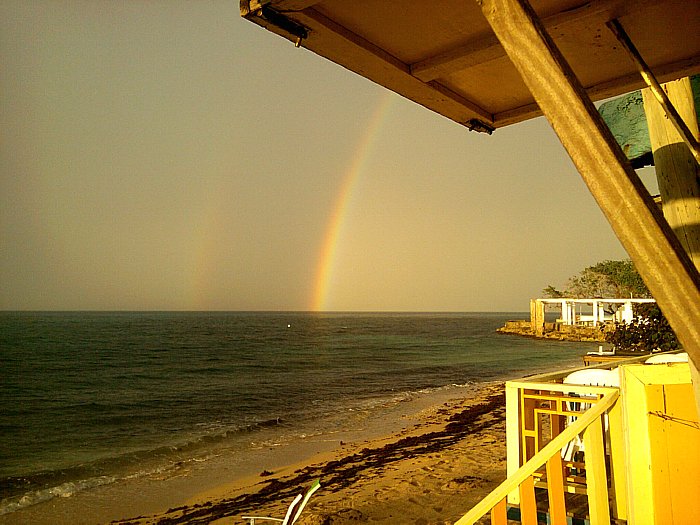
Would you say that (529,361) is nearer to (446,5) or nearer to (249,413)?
(249,413)

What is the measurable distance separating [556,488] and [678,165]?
1918mm

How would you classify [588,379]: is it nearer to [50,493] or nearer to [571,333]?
[50,493]

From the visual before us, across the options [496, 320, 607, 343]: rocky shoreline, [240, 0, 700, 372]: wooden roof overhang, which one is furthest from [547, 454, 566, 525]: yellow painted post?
[496, 320, 607, 343]: rocky shoreline

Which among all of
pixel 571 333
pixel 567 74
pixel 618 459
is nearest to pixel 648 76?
pixel 567 74

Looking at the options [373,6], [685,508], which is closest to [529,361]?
[685,508]

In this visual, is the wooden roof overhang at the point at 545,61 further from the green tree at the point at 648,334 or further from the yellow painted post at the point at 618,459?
the green tree at the point at 648,334

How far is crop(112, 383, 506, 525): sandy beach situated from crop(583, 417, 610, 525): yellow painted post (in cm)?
387

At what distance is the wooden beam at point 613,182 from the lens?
3.59ft

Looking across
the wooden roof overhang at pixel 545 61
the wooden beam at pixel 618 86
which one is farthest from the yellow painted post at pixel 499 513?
the wooden beam at pixel 618 86

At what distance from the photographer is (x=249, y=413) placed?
19625mm

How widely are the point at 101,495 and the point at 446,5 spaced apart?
1170cm

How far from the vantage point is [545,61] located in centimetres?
114

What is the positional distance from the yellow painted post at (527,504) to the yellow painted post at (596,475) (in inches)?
18.3

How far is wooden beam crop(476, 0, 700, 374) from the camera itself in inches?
43.1
